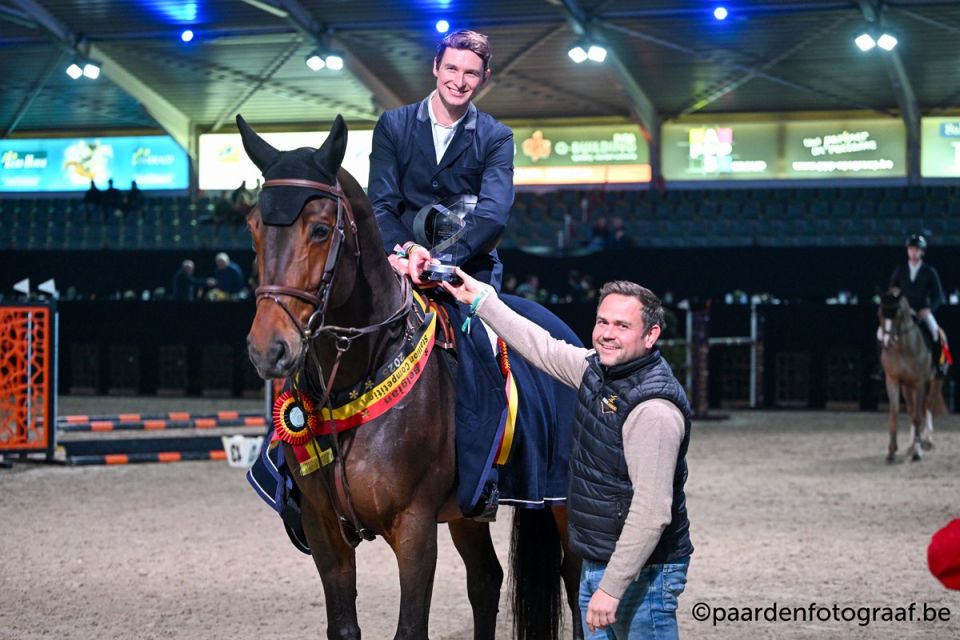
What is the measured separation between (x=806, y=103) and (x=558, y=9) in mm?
5570

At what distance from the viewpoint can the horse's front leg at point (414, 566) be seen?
11.6ft

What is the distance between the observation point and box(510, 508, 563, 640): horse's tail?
4.51 meters

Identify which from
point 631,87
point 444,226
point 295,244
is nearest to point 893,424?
point 444,226

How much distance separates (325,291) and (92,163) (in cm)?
2413

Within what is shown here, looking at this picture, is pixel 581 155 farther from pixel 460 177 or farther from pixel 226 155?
pixel 460 177

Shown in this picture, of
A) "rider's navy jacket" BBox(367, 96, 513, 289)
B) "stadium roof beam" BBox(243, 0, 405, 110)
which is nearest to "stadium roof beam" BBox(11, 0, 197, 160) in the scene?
"stadium roof beam" BBox(243, 0, 405, 110)

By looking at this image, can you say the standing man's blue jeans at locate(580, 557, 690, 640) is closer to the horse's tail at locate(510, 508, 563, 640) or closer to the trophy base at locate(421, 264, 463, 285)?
the trophy base at locate(421, 264, 463, 285)

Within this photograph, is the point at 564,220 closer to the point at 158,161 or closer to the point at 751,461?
the point at 158,161

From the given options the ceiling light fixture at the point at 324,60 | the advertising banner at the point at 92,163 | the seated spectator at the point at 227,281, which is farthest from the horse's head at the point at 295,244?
the advertising banner at the point at 92,163

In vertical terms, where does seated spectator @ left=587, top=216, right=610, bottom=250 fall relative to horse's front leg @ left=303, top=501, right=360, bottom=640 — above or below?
above

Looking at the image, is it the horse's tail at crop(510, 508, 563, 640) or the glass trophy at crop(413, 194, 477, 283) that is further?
the horse's tail at crop(510, 508, 563, 640)

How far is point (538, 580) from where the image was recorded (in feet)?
14.9

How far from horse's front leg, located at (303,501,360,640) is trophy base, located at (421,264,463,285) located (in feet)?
2.51

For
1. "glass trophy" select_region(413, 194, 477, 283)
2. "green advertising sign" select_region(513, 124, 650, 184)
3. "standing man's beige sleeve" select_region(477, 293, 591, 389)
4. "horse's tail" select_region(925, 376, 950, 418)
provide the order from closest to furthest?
"standing man's beige sleeve" select_region(477, 293, 591, 389)
"glass trophy" select_region(413, 194, 477, 283)
"horse's tail" select_region(925, 376, 950, 418)
"green advertising sign" select_region(513, 124, 650, 184)
